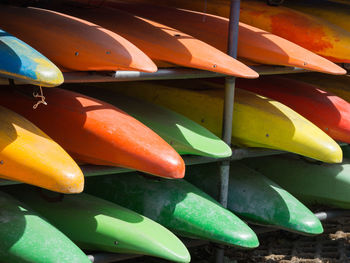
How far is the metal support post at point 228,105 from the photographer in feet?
10.2

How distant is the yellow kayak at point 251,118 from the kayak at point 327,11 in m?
0.86

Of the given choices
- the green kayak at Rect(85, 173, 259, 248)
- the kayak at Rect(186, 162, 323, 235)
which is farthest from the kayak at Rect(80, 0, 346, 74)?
the green kayak at Rect(85, 173, 259, 248)

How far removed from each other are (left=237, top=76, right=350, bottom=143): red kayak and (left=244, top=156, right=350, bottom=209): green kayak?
23 centimetres

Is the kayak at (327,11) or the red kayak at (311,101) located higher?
the kayak at (327,11)

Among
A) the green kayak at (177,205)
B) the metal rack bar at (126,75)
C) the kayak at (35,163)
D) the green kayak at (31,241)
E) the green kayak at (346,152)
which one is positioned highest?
the metal rack bar at (126,75)

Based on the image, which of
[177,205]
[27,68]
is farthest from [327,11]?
[27,68]

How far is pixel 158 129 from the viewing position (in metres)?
3.08

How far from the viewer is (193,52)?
3072 millimetres

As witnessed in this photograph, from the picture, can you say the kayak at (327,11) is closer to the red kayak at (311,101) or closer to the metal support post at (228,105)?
the red kayak at (311,101)

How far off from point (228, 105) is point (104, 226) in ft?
2.58

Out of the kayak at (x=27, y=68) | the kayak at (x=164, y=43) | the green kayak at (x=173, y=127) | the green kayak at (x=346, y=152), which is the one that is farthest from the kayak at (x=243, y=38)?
the kayak at (x=27, y=68)

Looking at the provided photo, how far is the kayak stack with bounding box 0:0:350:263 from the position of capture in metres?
2.63

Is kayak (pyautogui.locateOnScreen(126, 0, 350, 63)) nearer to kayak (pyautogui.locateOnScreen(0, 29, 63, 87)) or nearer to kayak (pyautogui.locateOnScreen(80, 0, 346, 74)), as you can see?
kayak (pyautogui.locateOnScreen(80, 0, 346, 74))

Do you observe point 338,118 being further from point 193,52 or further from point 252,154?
point 193,52
